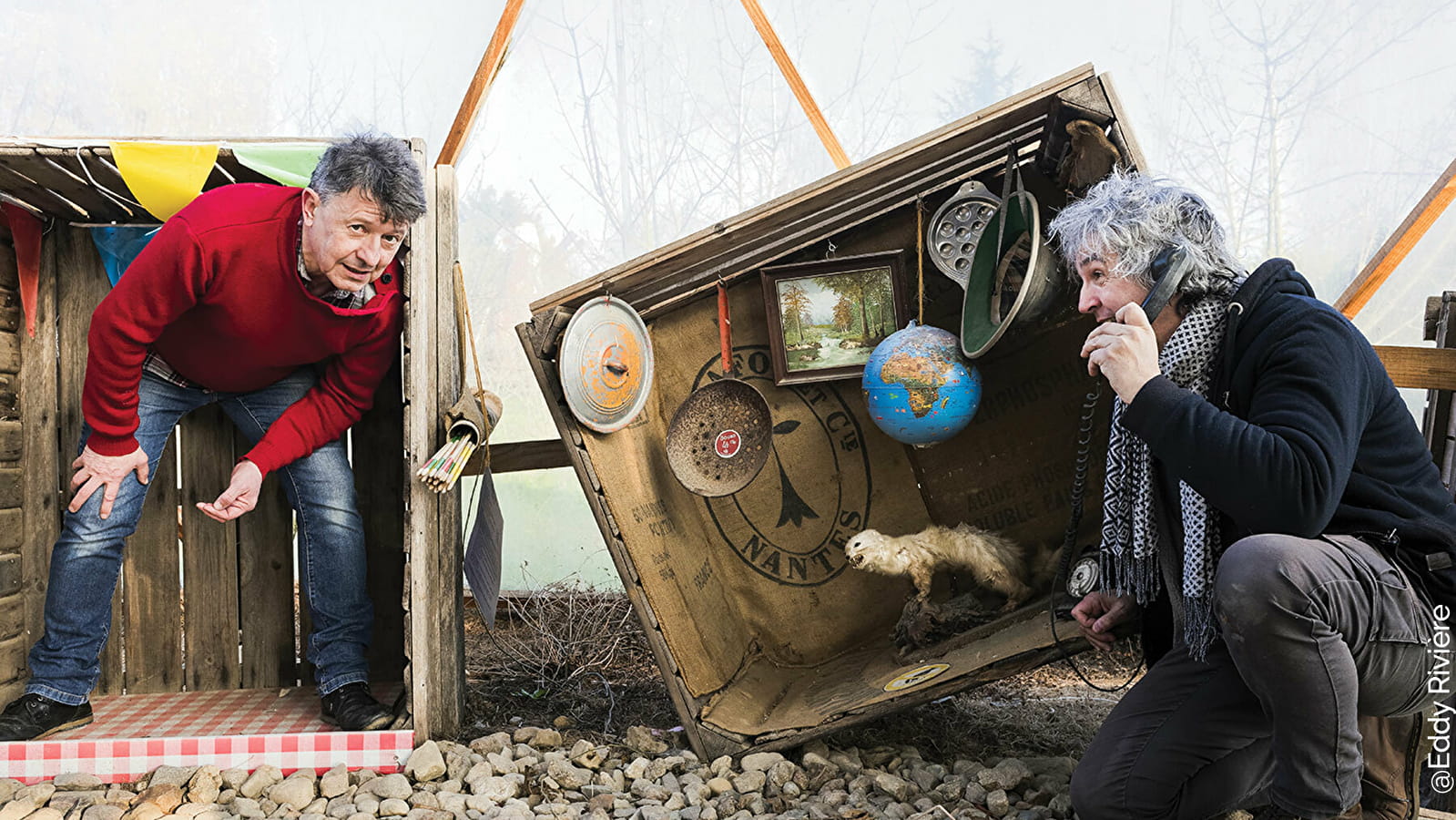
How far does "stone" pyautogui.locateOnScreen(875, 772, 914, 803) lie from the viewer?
8.86 feet

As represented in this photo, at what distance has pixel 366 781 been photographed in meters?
2.91

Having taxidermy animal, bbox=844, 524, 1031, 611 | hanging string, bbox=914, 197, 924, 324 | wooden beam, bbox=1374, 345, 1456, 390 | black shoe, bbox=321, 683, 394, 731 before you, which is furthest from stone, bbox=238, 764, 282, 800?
wooden beam, bbox=1374, 345, 1456, 390

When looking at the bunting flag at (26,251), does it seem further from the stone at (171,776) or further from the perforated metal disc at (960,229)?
the perforated metal disc at (960,229)

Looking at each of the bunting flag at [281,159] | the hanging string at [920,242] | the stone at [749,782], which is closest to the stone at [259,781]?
the stone at [749,782]

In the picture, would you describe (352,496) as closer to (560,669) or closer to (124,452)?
(124,452)

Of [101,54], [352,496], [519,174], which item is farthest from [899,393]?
[101,54]

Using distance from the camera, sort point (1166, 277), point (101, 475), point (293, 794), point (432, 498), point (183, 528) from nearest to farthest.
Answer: point (1166, 277) < point (293, 794) < point (101, 475) < point (432, 498) < point (183, 528)

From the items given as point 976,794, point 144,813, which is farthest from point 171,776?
point 976,794

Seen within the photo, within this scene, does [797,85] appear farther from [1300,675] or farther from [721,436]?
[1300,675]

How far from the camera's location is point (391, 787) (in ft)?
9.33

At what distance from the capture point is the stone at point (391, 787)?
2.82m

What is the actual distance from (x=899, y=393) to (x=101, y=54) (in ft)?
24.1

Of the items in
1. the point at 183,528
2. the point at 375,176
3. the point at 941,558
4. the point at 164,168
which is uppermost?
the point at 164,168

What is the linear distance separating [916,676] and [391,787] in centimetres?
157
